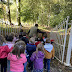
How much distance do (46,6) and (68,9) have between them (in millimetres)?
8348

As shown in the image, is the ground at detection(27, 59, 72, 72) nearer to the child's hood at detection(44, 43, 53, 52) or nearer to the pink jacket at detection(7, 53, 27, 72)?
the child's hood at detection(44, 43, 53, 52)

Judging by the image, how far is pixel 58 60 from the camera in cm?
480

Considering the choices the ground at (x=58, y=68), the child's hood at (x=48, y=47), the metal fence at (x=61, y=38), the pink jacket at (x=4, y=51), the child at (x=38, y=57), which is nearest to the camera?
the pink jacket at (x=4, y=51)

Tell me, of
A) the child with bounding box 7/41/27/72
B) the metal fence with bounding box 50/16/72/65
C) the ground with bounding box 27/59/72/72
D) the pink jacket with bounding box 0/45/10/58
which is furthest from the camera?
the metal fence with bounding box 50/16/72/65

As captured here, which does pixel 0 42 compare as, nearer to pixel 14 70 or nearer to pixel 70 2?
pixel 14 70

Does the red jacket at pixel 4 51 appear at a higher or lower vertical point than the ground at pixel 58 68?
higher

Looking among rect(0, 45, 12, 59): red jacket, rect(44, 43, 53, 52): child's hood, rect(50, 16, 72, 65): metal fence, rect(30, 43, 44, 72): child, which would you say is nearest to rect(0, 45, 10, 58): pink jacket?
rect(0, 45, 12, 59): red jacket

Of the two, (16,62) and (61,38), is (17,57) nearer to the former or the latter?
(16,62)

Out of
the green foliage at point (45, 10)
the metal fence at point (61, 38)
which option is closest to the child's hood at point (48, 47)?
the metal fence at point (61, 38)

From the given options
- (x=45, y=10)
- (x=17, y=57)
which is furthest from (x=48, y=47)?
(x=45, y=10)

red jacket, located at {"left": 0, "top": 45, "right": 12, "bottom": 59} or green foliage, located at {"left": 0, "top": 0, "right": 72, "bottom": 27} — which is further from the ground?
green foliage, located at {"left": 0, "top": 0, "right": 72, "bottom": 27}

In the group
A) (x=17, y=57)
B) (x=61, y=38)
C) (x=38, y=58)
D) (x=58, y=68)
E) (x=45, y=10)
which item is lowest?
(x=58, y=68)

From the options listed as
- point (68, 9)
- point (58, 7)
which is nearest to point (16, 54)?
point (68, 9)

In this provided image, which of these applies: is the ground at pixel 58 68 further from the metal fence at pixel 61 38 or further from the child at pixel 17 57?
the child at pixel 17 57
